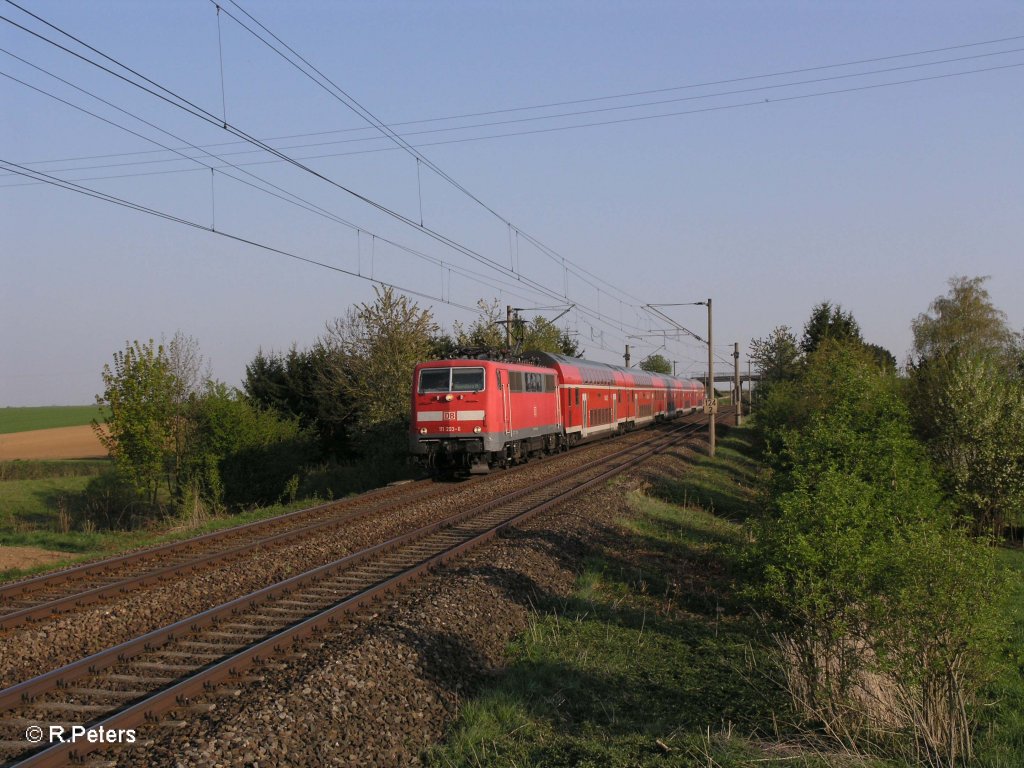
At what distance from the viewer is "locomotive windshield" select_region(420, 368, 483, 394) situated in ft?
74.8

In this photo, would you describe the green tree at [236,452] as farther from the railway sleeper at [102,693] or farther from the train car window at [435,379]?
the railway sleeper at [102,693]

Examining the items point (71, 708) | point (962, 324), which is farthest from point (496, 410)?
point (962, 324)

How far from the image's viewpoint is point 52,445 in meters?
60.9

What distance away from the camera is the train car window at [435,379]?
23.0 m

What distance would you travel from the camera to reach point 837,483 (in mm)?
8133

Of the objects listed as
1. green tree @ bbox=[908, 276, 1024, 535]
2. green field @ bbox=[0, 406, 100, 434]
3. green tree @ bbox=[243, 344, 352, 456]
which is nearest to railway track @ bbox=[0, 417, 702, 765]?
green tree @ bbox=[908, 276, 1024, 535]

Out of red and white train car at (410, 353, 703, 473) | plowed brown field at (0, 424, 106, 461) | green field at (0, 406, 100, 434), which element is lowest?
plowed brown field at (0, 424, 106, 461)

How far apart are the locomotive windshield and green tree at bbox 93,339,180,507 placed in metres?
7.91

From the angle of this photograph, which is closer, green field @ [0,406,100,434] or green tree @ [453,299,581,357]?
green tree @ [453,299,581,357]

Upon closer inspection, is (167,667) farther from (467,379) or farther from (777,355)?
(777,355)

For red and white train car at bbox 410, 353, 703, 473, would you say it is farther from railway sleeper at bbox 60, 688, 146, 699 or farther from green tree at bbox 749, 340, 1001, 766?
railway sleeper at bbox 60, 688, 146, 699

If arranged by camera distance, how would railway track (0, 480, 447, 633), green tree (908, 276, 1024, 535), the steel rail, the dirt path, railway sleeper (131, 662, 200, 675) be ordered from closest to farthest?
railway sleeper (131, 662, 200, 675), the steel rail, railway track (0, 480, 447, 633), the dirt path, green tree (908, 276, 1024, 535)

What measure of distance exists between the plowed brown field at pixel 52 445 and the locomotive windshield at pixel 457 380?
3196cm

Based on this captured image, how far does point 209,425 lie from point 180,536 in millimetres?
13995
